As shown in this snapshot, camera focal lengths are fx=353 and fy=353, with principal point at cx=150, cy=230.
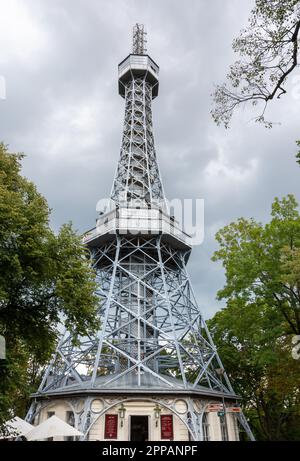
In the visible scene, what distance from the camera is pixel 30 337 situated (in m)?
13.0

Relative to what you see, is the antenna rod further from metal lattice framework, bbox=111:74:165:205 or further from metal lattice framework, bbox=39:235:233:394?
metal lattice framework, bbox=39:235:233:394

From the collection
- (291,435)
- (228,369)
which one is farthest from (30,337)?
(291,435)

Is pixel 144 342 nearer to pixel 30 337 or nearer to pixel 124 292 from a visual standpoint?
pixel 124 292

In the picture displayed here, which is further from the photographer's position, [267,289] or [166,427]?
[166,427]

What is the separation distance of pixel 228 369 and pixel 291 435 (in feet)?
23.6

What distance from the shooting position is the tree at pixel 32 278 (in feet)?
35.9

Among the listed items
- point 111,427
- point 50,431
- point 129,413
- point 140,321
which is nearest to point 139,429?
point 129,413

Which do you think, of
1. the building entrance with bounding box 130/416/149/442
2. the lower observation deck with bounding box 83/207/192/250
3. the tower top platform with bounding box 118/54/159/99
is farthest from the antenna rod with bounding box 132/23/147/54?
the building entrance with bounding box 130/416/149/442

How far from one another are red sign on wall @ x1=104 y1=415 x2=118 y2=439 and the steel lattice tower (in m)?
0.61

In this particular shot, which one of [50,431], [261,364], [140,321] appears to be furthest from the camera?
[140,321]

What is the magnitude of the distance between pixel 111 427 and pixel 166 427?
2825mm

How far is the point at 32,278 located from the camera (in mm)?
11633

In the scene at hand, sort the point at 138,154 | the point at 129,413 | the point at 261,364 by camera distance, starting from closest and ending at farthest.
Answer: the point at 129,413 < the point at 261,364 < the point at 138,154

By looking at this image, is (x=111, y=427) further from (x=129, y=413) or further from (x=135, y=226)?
(x=135, y=226)
